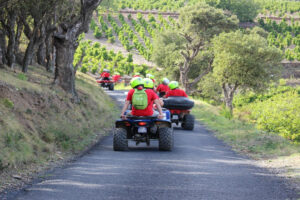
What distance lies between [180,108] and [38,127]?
6346 millimetres

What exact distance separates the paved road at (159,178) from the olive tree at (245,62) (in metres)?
33.6

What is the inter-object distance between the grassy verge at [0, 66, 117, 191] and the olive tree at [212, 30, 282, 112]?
2625 cm

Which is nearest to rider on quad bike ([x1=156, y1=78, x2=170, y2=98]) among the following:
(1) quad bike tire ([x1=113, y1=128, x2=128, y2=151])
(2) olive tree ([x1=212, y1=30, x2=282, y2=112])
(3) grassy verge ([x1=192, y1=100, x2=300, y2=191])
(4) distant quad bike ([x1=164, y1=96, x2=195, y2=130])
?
(4) distant quad bike ([x1=164, y1=96, x2=195, y2=130])

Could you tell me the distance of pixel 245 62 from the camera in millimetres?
46469

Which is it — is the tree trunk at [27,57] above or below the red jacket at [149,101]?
above

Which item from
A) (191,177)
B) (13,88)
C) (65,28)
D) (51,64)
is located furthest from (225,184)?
(51,64)

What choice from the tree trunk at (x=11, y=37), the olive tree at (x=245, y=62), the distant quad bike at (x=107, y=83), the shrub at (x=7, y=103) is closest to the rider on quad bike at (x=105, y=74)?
the distant quad bike at (x=107, y=83)

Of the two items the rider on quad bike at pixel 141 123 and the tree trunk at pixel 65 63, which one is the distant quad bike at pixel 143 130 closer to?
the rider on quad bike at pixel 141 123

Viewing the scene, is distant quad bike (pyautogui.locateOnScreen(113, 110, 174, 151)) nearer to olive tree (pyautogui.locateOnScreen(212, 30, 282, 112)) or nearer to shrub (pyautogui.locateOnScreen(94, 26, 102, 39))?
olive tree (pyautogui.locateOnScreen(212, 30, 282, 112))

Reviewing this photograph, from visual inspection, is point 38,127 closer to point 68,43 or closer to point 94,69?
point 68,43

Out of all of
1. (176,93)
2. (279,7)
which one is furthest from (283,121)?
(279,7)

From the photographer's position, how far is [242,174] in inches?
406

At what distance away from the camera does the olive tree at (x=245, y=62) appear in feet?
152

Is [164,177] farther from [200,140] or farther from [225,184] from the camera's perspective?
[200,140]
